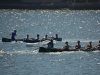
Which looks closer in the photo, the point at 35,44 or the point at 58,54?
the point at 58,54

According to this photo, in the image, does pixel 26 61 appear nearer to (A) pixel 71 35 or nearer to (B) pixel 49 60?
(B) pixel 49 60

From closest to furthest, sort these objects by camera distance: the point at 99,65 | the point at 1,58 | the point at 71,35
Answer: the point at 99,65 < the point at 1,58 < the point at 71,35

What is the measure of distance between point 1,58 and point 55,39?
21142mm

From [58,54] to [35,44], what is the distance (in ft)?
41.3

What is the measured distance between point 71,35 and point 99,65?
40.0 m

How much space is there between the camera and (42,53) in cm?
7638

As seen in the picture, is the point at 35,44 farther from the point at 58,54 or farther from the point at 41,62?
the point at 41,62

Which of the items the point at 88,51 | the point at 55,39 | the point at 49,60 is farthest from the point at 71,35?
the point at 49,60

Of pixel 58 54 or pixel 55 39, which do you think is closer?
pixel 58 54

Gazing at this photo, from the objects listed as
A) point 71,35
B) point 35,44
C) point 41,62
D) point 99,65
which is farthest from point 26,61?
point 71,35

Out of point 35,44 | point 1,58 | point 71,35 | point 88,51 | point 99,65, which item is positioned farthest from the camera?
point 71,35

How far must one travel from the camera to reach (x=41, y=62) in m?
69.7

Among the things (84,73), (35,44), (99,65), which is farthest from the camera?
(35,44)

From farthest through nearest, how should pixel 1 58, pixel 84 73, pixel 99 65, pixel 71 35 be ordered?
pixel 71 35 → pixel 1 58 → pixel 99 65 → pixel 84 73
